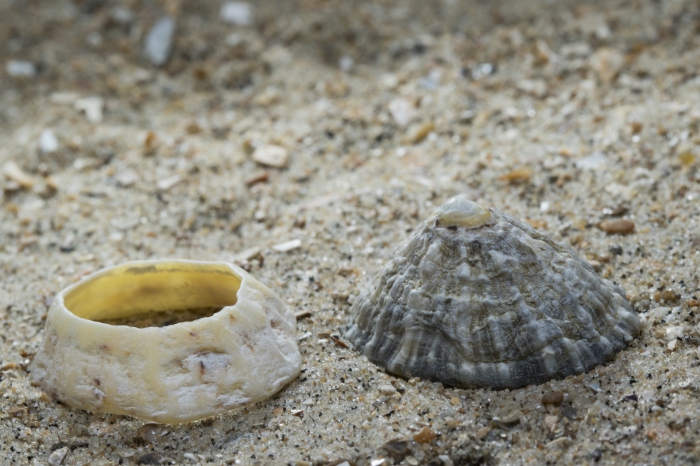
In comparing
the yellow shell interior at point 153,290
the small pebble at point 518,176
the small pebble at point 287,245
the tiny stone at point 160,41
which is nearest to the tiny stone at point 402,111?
the small pebble at point 518,176

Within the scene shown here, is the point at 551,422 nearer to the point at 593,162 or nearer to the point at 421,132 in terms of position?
the point at 593,162

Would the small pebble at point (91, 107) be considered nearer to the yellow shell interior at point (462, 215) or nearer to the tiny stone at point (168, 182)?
the tiny stone at point (168, 182)

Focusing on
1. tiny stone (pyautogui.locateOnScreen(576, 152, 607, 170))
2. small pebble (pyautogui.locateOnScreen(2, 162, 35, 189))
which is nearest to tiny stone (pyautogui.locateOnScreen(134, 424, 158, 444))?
small pebble (pyautogui.locateOnScreen(2, 162, 35, 189))

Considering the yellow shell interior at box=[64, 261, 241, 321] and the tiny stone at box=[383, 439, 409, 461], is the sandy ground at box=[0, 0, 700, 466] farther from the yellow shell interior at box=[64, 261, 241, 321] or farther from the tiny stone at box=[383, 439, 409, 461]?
the yellow shell interior at box=[64, 261, 241, 321]

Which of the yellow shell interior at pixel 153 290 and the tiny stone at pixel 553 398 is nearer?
the tiny stone at pixel 553 398

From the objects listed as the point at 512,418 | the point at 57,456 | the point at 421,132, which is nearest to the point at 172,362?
the point at 57,456

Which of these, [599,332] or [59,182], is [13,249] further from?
[599,332]

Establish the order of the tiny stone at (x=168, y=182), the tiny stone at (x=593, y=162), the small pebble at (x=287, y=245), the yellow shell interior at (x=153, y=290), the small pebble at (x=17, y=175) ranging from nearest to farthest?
the yellow shell interior at (x=153, y=290)
the small pebble at (x=287, y=245)
the tiny stone at (x=593, y=162)
the tiny stone at (x=168, y=182)
the small pebble at (x=17, y=175)
